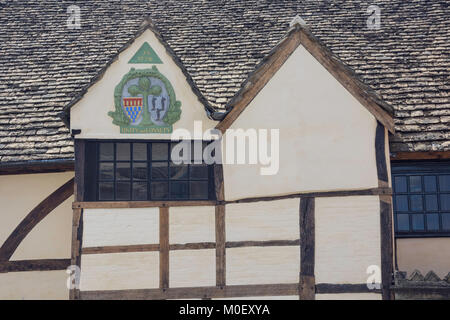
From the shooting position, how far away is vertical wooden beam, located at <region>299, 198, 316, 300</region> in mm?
6867

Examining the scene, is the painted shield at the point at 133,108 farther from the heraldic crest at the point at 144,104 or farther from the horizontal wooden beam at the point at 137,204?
the horizontal wooden beam at the point at 137,204

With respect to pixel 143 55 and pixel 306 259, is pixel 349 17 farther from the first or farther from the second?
pixel 306 259

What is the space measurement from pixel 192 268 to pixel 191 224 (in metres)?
0.61

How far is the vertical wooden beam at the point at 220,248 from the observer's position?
22.7 ft

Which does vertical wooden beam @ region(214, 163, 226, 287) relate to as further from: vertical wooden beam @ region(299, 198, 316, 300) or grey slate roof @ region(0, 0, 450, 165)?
grey slate roof @ region(0, 0, 450, 165)

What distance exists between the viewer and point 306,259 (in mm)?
6910

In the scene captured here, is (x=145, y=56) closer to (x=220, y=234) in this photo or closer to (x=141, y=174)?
(x=141, y=174)

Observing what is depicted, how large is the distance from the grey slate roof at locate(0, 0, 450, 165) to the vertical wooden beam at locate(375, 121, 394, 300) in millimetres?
516

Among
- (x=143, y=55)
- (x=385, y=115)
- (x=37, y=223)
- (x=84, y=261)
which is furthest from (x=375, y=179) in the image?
(x=37, y=223)

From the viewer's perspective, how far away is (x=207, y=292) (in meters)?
6.89

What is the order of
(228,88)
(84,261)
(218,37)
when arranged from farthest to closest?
(218,37), (228,88), (84,261)

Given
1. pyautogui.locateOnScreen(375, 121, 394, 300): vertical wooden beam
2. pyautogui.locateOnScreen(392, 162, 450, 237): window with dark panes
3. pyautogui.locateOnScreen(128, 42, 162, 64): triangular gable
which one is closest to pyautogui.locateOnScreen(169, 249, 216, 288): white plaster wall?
pyautogui.locateOnScreen(375, 121, 394, 300): vertical wooden beam

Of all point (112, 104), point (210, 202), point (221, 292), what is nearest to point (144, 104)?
point (112, 104)

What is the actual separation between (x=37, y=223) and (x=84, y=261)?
140cm
